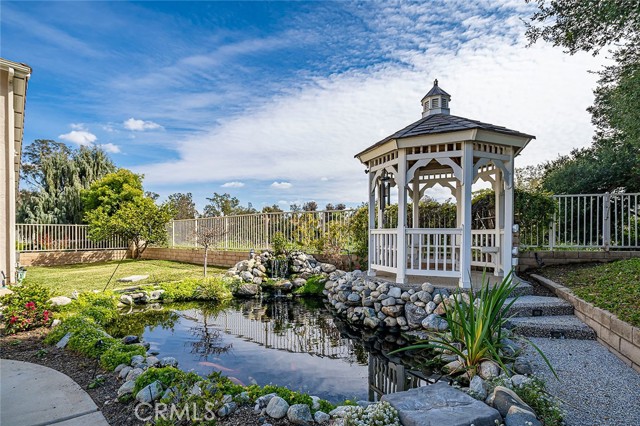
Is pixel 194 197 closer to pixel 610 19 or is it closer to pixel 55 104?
pixel 55 104

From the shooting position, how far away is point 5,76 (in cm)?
601

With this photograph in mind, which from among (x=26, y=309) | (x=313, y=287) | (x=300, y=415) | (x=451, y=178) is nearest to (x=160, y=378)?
(x=300, y=415)

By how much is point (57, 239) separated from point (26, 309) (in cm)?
1198

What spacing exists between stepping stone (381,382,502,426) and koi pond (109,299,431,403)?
0.76 m

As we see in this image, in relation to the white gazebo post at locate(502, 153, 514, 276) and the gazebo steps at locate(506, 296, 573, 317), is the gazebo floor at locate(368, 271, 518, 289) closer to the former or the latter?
the white gazebo post at locate(502, 153, 514, 276)

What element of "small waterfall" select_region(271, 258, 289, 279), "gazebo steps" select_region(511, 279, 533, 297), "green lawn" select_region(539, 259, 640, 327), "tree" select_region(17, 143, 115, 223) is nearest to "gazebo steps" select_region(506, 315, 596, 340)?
"green lawn" select_region(539, 259, 640, 327)

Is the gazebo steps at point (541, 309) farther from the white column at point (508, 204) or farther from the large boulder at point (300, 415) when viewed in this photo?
the large boulder at point (300, 415)

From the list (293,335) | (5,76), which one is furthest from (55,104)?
(293,335)

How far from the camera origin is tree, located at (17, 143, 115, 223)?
16.5 metres

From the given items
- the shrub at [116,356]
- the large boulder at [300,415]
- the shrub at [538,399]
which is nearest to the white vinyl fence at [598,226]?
the shrub at [538,399]

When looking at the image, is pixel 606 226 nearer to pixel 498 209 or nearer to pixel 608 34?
pixel 498 209

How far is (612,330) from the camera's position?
12.0 feet

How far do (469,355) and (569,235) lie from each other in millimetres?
5990

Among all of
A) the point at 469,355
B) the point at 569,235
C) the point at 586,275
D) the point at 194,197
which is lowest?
the point at 469,355
